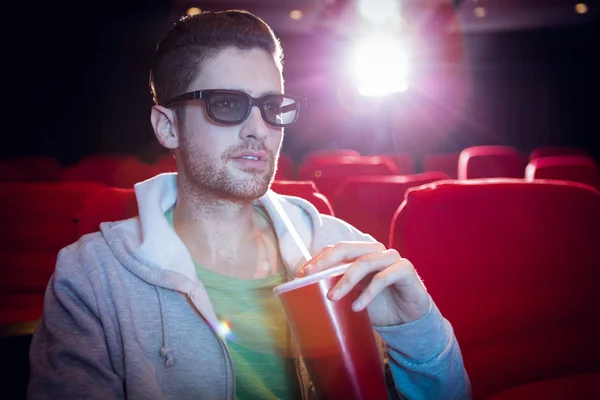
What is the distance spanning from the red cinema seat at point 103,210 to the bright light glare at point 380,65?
872cm

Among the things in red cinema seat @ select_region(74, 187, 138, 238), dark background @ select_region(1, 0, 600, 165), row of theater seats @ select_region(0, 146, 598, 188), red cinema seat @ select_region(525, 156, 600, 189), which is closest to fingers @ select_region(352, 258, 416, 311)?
red cinema seat @ select_region(74, 187, 138, 238)

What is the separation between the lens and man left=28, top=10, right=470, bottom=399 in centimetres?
103

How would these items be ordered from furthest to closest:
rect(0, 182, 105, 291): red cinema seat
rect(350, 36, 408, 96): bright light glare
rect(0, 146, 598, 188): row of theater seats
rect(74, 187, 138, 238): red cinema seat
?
1. rect(350, 36, 408, 96): bright light glare
2. rect(0, 146, 598, 188): row of theater seats
3. rect(0, 182, 105, 291): red cinema seat
4. rect(74, 187, 138, 238): red cinema seat

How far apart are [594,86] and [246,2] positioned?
803cm

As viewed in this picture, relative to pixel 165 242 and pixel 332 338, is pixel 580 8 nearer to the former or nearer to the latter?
pixel 165 242

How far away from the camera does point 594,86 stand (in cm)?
1022

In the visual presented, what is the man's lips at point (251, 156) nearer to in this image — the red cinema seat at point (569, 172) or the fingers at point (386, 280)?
the fingers at point (386, 280)

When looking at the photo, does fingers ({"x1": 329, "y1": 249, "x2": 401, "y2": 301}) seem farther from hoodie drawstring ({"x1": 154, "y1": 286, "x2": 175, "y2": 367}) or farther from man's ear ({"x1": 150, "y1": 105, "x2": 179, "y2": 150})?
man's ear ({"x1": 150, "y1": 105, "x2": 179, "y2": 150})

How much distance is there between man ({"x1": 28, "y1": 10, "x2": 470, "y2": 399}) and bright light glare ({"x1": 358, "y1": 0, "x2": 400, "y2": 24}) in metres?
6.84

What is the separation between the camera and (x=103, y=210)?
152cm

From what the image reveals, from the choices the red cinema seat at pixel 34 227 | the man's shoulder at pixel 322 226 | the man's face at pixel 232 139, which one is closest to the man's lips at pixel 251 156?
the man's face at pixel 232 139

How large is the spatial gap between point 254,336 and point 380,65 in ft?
31.8

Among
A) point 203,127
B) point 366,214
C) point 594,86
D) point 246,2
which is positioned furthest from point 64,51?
point 594,86

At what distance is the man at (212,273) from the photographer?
1028 mm
